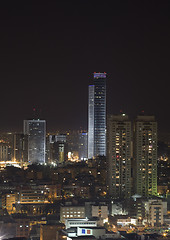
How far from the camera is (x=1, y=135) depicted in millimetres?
28547

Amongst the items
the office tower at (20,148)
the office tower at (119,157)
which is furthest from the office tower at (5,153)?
the office tower at (119,157)

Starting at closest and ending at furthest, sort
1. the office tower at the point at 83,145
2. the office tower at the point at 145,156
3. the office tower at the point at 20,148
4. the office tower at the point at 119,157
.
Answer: the office tower at the point at 145,156
the office tower at the point at 119,157
the office tower at the point at 20,148
the office tower at the point at 83,145

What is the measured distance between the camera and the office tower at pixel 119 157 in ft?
47.6

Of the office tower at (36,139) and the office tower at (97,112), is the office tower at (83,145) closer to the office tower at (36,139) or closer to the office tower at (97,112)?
the office tower at (36,139)

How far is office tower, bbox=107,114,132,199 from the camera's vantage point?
14.5 metres

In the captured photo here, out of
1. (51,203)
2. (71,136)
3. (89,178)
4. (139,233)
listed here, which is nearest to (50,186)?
(51,203)

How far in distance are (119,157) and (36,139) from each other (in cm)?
1176

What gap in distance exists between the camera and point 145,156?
14523 mm

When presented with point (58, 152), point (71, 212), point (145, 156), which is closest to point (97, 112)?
point (58, 152)

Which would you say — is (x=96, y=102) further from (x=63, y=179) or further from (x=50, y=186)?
(x=50, y=186)

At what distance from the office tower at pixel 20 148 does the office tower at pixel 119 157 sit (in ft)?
33.3

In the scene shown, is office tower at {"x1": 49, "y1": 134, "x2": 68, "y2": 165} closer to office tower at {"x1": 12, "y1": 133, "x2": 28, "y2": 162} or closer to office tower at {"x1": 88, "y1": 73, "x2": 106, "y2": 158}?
office tower at {"x1": 88, "y1": 73, "x2": 106, "y2": 158}

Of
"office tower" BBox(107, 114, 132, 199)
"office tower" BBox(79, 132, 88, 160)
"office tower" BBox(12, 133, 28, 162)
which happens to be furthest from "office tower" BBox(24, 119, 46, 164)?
"office tower" BBox(107, 114, 132, 199)

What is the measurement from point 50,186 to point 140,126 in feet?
8.90
